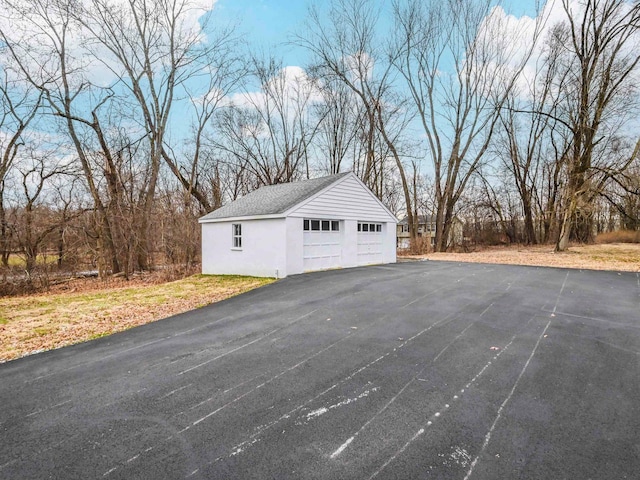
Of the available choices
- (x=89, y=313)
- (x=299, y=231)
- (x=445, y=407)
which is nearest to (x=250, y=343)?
(x=445, y=407)

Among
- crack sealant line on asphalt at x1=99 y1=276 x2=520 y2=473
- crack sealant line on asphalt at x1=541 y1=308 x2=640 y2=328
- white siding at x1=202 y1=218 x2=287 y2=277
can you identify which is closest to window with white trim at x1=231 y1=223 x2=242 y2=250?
white siding at x1=202 y1=218 x2=287 y2=277

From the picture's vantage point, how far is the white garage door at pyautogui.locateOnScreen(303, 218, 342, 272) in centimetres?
1270

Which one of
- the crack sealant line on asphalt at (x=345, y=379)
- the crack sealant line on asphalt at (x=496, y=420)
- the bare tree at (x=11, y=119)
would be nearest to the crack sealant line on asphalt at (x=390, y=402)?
the crack sealant line on asphalt at (x=345, y=379)

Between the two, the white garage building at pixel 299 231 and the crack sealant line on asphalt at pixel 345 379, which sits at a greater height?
the white garage building at pixel 299 231

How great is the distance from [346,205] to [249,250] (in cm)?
432

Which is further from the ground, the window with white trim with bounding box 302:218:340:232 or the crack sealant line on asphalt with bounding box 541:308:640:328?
the window with white trim with bounding box 302:218:340:232

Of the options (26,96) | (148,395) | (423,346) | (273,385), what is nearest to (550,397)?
(423,346)

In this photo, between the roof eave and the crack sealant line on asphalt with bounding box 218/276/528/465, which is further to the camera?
the roof eave

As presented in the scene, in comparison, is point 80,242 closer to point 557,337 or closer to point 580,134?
point 557,337

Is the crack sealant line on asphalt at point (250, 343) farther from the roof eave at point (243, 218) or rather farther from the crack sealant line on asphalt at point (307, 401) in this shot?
the roof eave at point (243, 218)

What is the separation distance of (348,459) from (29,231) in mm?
16403

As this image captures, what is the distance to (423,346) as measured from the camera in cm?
458

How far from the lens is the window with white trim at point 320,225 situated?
41.7 feet

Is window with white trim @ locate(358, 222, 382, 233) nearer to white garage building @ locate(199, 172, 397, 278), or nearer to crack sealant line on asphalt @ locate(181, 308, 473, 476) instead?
white garage building @ locate(199, 172, 397, 278)
